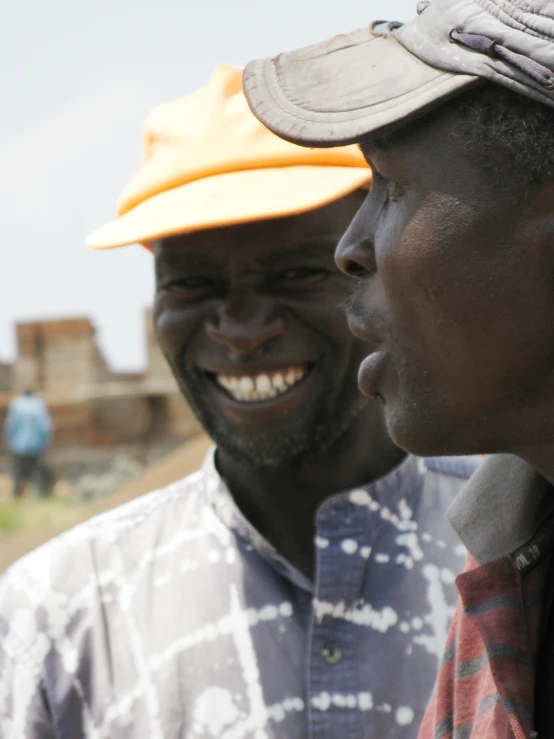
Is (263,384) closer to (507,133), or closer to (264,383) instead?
(264,383)

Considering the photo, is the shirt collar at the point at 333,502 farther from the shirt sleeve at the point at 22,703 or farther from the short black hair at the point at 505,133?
the short black hair at the point at 505,133

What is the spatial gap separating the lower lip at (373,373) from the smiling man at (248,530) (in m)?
0.86

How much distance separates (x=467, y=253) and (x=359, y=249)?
0.19 meters

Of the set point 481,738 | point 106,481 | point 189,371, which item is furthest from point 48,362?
point 481,738

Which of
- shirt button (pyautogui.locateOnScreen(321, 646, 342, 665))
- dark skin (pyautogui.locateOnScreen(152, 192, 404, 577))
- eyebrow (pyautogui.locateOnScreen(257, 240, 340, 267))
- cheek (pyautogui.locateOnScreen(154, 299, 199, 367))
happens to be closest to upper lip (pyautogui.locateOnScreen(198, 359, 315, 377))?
dark skin (pyautogui.locateOnScreen(152, 192, 404, 577))

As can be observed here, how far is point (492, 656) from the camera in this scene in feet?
5.68

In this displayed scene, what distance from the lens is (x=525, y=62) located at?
1.51 meters

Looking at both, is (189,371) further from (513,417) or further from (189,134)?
(513,417)

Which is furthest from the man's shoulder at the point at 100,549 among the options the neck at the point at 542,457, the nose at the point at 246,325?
the neck at the point at 542,457

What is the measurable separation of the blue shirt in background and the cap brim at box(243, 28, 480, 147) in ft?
51.6

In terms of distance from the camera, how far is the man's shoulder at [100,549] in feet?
8.57

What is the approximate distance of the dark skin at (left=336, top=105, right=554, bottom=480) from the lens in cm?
160

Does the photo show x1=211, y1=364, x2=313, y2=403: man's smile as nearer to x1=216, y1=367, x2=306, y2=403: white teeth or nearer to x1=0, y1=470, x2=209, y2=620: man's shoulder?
x1=216, y1=367, x2=306, y2=403: white teeth

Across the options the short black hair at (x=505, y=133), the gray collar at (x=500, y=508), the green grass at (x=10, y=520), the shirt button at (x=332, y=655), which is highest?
the short black hair at (x=505, y=133)
